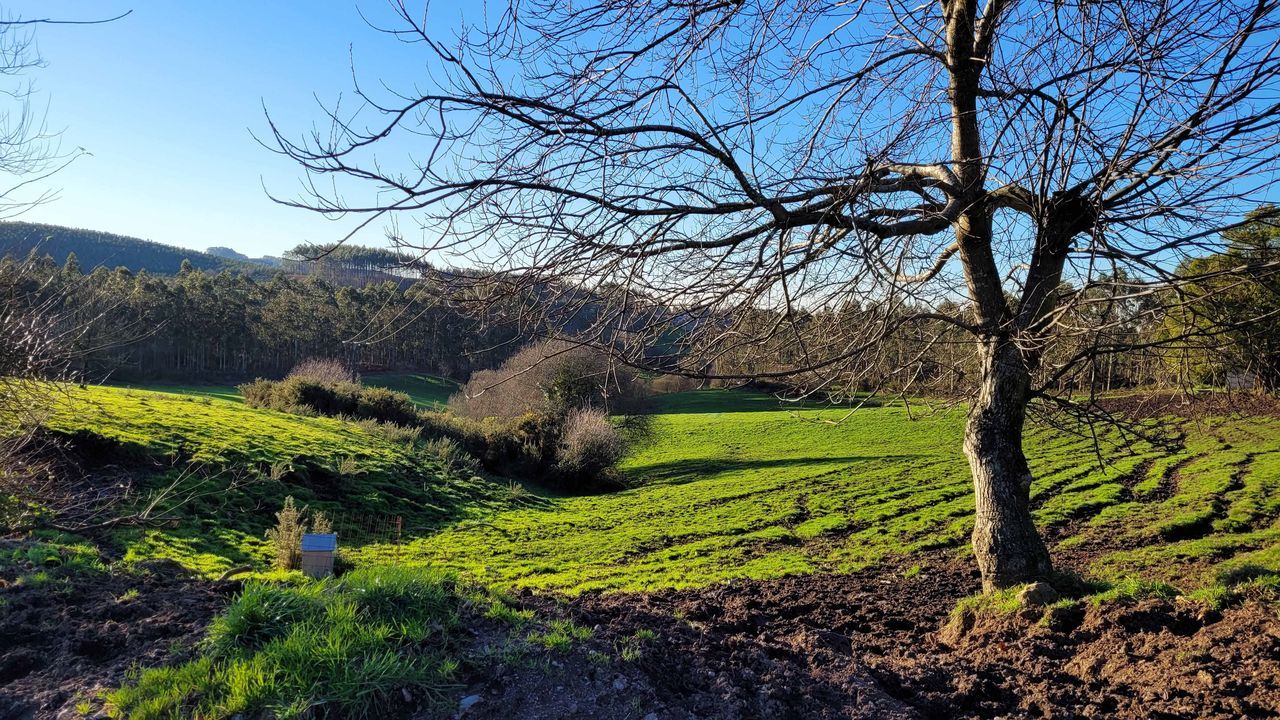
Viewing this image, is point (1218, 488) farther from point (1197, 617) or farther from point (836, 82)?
point (836, 82)

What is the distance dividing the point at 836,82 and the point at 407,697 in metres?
4.88

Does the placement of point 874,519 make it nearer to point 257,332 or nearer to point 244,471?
point 244,471

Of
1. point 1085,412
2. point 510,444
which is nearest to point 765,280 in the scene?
point 1085,412

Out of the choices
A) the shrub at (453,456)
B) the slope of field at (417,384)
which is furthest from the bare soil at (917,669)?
the slope of field at (417,384)

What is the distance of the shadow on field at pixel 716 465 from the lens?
30984 millimetres

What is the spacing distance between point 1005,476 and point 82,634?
24.1 ft

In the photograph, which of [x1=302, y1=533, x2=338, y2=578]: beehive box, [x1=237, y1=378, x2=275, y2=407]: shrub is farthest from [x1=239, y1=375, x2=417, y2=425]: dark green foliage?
[x1=302, y1=533, x2=338, y2=578]: beehive box

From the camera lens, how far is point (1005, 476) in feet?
20.7

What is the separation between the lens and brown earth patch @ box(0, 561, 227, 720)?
369 centimetres

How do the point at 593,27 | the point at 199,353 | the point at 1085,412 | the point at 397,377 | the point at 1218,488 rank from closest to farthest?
the point at 593,27 < the point at 1085,412 < the point at 1218,488 < the point at 199,353 < the point at 397,377

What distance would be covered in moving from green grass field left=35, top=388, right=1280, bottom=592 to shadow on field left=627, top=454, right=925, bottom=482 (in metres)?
0.31

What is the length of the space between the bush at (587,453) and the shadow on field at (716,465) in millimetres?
2208

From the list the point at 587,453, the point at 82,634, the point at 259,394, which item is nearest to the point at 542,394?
the point at 587,453

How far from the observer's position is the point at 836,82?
495 cm
